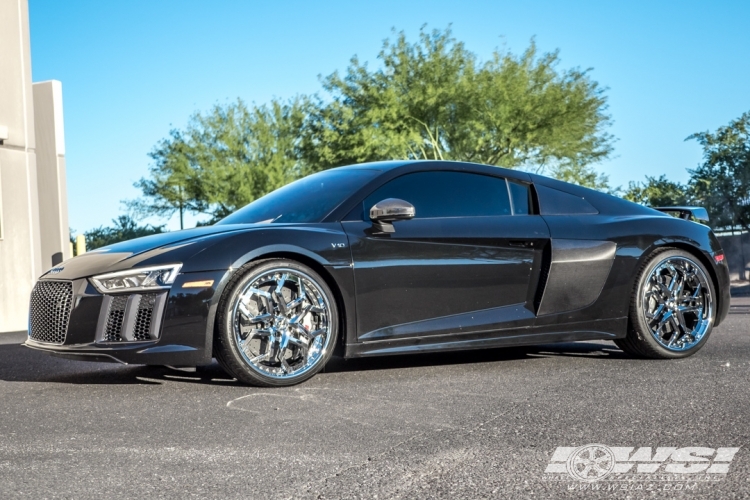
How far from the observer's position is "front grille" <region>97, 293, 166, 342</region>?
510cm

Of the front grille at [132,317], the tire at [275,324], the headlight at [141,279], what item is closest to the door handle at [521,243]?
the tire at [275,324]

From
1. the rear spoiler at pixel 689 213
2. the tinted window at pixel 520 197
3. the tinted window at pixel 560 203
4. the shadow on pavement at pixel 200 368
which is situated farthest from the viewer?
the rear spoiler at pixel 689 213

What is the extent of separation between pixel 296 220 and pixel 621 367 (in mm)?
2314

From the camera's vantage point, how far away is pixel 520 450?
3656 mm

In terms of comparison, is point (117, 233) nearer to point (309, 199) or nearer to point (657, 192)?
point (657, 192)

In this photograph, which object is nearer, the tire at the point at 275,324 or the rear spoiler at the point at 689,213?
the tire at the point at 275,324

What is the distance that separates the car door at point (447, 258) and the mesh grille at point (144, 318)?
120 cm

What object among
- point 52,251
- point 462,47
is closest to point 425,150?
point 462,47

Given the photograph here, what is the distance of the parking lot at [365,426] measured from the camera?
3.19m

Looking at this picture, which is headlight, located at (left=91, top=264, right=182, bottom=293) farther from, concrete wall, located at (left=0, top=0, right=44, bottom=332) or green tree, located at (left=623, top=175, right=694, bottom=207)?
green tree, located at (left=623, top=175, right=694, bottom=207)

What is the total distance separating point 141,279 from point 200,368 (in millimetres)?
1325

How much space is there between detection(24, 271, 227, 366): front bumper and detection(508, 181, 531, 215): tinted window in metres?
2.21

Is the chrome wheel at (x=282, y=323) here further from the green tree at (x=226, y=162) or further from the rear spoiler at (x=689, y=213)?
the green tree at (x=226, y=162)

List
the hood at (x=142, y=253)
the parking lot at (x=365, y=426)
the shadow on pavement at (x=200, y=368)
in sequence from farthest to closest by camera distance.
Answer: the shadow on pavement at (x=200, y=368) < the hood at (x=142, y=253) < the parking lot at (x=365, y=426)
